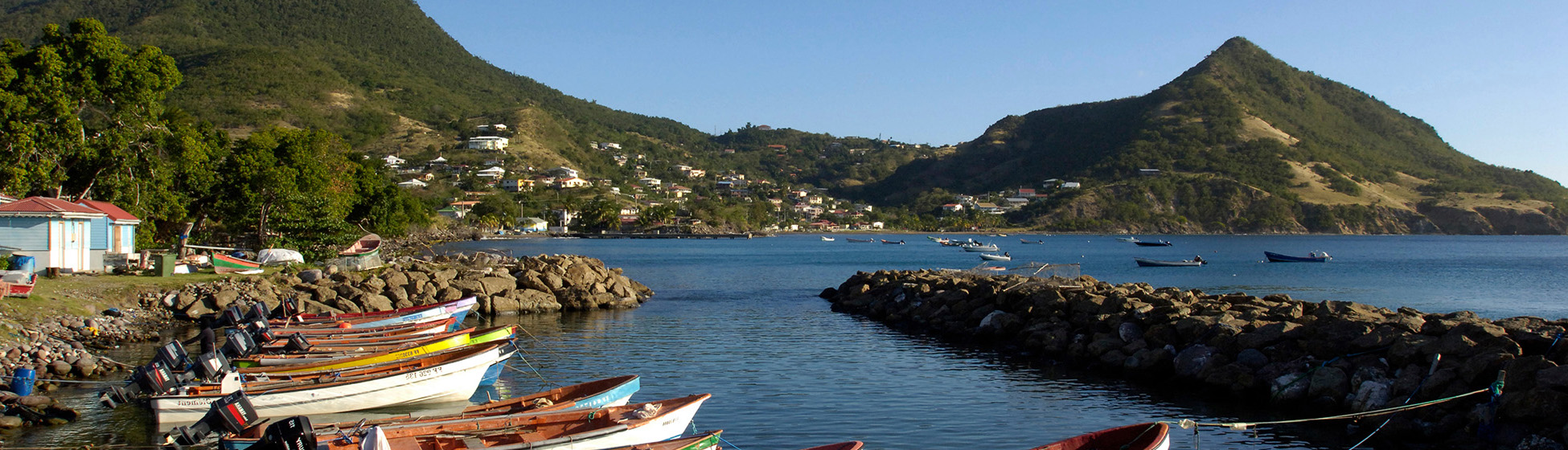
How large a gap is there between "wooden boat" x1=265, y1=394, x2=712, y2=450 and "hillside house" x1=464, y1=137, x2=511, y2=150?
185839mm

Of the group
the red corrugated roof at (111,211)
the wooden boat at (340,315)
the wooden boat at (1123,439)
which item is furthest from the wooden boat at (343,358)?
the red corrugated roof at (111,211)

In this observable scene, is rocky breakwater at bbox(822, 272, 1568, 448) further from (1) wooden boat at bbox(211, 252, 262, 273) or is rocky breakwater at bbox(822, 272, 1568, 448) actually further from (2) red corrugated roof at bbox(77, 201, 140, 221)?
(2) red corrugated roof at bbox(77, 201, 140, 221)

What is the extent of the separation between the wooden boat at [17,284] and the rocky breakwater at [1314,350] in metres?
22.8

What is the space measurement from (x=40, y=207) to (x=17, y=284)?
718 centimetres

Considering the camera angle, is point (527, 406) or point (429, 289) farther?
point (429, 289)

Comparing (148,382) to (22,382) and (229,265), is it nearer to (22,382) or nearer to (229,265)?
(22,382)

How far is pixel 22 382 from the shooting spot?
1561 centimetres

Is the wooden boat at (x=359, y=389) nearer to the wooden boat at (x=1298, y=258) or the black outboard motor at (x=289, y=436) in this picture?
the black outboard motor at (x=289, y=436)

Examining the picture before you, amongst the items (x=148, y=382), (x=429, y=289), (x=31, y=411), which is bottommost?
(x=31, y=411)

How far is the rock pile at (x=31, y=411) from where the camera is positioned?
14.7 meters

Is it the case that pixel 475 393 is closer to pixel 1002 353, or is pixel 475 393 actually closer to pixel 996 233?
pixel 1002 353

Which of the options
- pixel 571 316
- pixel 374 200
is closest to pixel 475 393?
pixel 571 316

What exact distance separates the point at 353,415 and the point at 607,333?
12.9 meters

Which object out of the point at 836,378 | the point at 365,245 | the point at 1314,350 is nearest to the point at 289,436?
the point at 836,378
